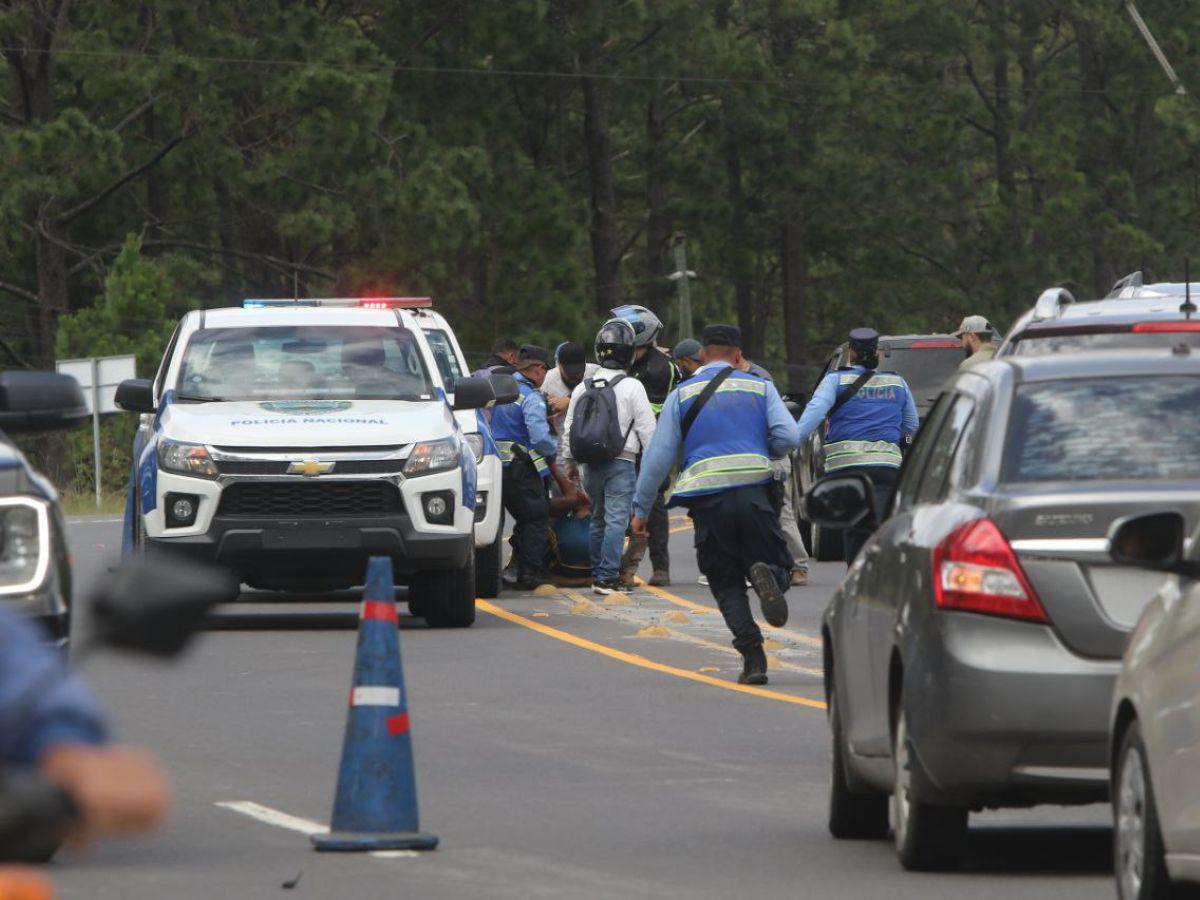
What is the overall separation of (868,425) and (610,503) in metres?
2.45

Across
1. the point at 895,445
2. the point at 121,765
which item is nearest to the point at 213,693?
the point at 895,445

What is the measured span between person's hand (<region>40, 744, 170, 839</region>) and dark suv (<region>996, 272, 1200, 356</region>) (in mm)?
8568

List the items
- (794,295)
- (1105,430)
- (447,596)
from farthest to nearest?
(794,295), (447,596), (1105,430)

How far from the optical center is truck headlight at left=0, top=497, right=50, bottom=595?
8.64 meters

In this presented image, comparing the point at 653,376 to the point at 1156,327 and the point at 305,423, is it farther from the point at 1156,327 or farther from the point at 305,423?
the point at 1156,327

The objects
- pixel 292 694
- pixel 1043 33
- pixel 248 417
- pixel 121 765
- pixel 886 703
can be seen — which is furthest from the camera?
pixel 1043 33

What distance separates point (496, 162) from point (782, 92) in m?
10.6

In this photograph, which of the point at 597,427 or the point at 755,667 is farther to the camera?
the point at 597,427

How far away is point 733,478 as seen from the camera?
14.3 m

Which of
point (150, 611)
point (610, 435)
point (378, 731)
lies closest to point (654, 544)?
point (610, 435)

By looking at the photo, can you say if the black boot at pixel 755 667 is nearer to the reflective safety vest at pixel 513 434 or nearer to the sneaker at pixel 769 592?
the sneaker at pixel 769 592

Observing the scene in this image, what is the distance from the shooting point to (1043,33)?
72.3 metres

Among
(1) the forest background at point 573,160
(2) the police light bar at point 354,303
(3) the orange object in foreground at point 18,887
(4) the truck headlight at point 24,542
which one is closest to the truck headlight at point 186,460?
(2) the police light bar at point 354,303

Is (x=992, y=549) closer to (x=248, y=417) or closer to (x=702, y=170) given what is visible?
(x=248, y=417)
